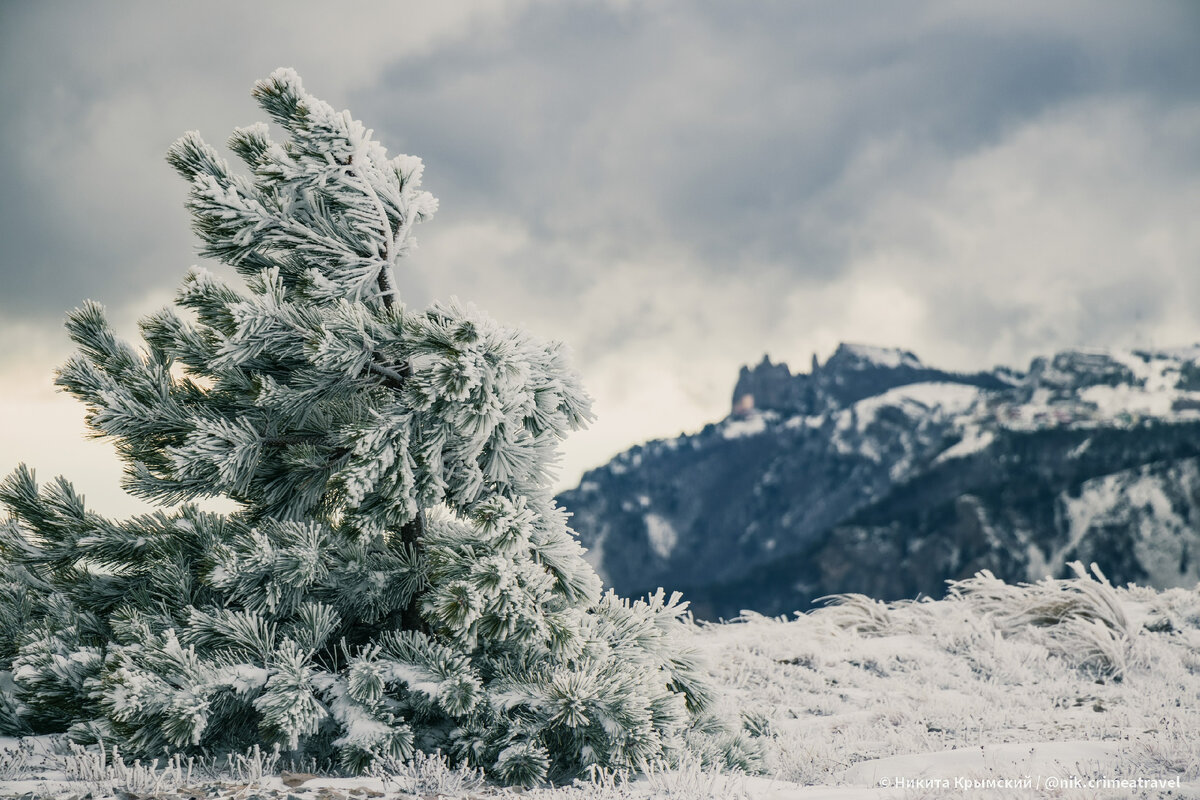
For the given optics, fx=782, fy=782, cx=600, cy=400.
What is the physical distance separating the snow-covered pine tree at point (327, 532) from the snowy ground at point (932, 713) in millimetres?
A: 290

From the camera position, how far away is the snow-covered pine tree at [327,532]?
3.74 metres

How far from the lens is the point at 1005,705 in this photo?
5977mm

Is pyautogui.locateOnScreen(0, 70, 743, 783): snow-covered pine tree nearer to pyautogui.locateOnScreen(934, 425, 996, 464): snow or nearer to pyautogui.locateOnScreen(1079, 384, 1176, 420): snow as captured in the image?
pyautogui.locateOnScreen(934, 425, 996, 464): snow

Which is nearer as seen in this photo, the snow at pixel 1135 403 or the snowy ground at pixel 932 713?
the snowy ground at pixel 932 713

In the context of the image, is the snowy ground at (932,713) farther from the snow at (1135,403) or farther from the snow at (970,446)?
the snow at (1135,403)

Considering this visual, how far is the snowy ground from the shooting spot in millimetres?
3439

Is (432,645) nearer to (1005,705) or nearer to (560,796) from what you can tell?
(560,796)

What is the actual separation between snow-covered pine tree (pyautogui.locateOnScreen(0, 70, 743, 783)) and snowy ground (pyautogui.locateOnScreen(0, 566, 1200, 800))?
0.29 metres

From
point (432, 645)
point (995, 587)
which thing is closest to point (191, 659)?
point (432, 645)

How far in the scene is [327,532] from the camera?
14.1ft

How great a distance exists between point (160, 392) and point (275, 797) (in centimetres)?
235

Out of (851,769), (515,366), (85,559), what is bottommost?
(851,769)

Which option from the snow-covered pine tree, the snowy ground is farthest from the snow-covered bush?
the snow-covered pine tree

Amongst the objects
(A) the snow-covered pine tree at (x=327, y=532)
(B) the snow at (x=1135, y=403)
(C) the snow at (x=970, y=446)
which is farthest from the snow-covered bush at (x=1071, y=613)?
(B) the snow at (x=1135, y=403)
